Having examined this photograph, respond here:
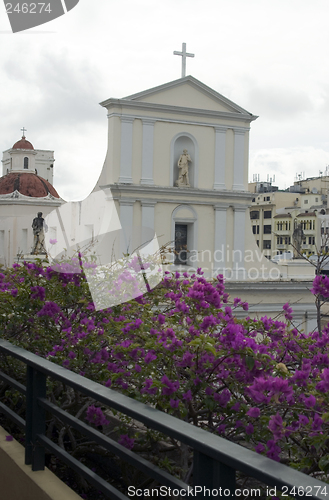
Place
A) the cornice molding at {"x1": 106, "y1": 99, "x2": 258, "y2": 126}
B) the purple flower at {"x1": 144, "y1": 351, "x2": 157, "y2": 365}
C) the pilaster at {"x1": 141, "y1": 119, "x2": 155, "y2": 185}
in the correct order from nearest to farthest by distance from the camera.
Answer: the purple flower at {"x1": 144, "y1": 351, "x2": 157, "y2": 365} → the cornice molding at {"x1": 106, "y1": 99, "x2": 258, "y2": 126} → the pilaster at {"x1": 141, "y1": 119, "x2": 155, "y2": 185}

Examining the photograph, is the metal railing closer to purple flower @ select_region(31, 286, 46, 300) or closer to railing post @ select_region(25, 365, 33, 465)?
railing post @ select_region(25, 365, 33, 465)

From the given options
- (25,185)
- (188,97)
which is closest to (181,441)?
(188,97)

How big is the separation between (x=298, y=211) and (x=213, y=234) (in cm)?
3809

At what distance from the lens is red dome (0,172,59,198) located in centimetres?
2486

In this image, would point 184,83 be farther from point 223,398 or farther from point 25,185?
point 223,398

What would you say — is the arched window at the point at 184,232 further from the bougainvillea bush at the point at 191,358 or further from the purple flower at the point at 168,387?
the purple flower at the point at 168,387

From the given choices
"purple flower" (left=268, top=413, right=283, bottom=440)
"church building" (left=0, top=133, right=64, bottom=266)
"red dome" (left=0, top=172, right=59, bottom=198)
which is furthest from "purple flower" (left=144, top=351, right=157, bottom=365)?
"red dome" (left=0, top=172, right=59, bottom=198)

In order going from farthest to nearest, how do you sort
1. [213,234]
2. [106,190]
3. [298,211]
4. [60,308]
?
1. [298,211]
2. [213,234]
3. [106,190]
4. [60,308]

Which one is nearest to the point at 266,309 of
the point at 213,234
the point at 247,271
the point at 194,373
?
the point at 247,271

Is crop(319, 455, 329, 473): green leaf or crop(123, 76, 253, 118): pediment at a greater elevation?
crop(123, 76, 253, 118): pediment

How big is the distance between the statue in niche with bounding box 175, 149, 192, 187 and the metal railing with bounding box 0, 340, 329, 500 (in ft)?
47.4

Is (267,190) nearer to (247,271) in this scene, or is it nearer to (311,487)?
(247,271)

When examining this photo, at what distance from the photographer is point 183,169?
647 inches

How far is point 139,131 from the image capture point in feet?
52.7
